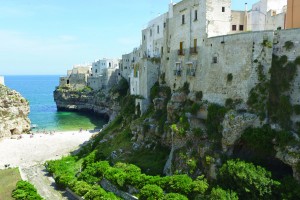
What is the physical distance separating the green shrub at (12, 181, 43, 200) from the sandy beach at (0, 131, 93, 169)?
11.4m

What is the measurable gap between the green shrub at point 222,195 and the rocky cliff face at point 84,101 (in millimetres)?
58486

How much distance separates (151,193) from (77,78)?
252ft

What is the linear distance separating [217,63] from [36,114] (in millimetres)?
75288

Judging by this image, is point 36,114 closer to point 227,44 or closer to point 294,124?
point 227,44

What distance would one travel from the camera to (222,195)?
23.2m

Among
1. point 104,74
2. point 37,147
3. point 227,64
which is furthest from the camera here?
point 104,74

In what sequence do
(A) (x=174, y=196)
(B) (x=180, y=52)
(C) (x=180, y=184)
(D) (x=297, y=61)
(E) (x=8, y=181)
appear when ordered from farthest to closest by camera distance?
1. (B) (x=180, y=52)
2. (E) (x=8, y=181)
3. (C) (x=180, y=184)
4. (A) (x=174, y=196)
5. (D) (x=297, y=61)

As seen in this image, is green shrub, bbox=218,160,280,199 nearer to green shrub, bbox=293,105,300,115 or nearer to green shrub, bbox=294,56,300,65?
green shrub, bbox=293,105,300,115

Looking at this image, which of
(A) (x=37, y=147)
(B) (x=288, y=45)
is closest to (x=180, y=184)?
(B) (x=288, y=45)

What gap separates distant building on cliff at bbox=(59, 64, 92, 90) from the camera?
9744 cm

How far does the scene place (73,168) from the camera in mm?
39281

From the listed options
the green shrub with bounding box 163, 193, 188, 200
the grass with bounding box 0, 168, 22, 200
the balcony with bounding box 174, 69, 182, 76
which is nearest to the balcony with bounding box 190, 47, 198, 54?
the balcony with bounding box 174, 69, 182, 76

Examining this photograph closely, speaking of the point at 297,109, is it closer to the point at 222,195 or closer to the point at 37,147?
the point at 222,195

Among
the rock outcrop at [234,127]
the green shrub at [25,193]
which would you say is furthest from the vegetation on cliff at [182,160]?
the green shrub at [25,193]
